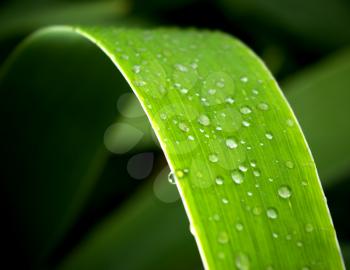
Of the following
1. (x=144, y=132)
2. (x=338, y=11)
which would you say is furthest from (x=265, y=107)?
(x=338, y=11)

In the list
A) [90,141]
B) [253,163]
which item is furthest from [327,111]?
[253,163]

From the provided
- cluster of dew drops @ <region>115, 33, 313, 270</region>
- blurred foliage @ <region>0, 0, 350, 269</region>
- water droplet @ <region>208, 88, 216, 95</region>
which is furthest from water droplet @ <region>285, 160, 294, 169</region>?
blurred foliage @ <region>0, 0, 350, 269</region>

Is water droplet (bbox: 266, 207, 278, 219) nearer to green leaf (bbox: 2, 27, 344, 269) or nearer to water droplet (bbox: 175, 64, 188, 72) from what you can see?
green leaf (bbox: 2, 27, 344, 269)

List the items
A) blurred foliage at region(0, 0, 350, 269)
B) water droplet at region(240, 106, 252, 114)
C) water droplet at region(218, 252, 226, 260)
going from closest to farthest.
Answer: water droplet at region(218, 252, 226, 260)
water droplet at region(240, 106, 252, 114)
blurred foliage at region(0, 0, 350, 269)

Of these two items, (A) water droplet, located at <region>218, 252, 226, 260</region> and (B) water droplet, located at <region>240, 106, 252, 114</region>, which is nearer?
(A) water droplet, located at <region>218, 252, 226, 260</region>

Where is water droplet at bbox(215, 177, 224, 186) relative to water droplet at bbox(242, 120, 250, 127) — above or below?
below
